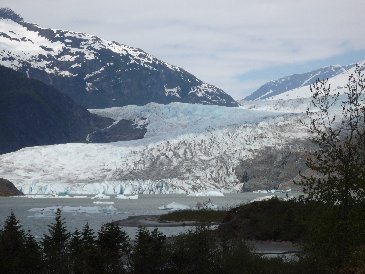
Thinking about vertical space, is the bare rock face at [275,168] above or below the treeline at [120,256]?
above

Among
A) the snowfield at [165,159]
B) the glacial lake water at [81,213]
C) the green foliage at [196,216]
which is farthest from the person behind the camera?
the snowfield at [165,159]

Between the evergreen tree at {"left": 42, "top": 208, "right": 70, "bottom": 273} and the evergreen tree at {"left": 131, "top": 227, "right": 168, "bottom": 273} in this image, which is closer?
the evergreen tree at {"left": 42, "top": 208, "right": 70, "bottom": 273}

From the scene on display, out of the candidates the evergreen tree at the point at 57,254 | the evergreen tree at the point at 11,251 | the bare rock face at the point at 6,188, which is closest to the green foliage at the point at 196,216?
the evergreen tree at the point at 57,254

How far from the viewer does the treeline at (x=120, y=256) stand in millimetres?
15608

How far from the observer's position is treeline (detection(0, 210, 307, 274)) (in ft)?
51.2

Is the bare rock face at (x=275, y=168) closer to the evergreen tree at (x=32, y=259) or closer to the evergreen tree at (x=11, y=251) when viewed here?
the evergreen tree at (x=11, y=251)

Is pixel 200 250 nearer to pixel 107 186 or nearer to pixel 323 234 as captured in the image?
pixel 323 234

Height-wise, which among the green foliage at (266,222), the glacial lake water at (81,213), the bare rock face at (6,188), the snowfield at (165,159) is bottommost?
the glacial lake water at (81,213)

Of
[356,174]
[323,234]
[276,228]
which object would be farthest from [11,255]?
[276,228]

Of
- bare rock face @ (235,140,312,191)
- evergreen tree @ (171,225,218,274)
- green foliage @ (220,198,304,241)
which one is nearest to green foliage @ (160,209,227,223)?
green foliage @ (220,198,304,241)

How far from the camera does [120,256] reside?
1645 centimetres

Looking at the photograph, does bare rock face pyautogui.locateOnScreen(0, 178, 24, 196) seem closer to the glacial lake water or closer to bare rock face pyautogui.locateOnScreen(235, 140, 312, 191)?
the glacial lake water

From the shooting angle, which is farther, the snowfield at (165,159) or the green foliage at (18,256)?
the snowfield at (165,159)

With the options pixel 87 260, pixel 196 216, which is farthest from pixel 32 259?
pixel 196 216
